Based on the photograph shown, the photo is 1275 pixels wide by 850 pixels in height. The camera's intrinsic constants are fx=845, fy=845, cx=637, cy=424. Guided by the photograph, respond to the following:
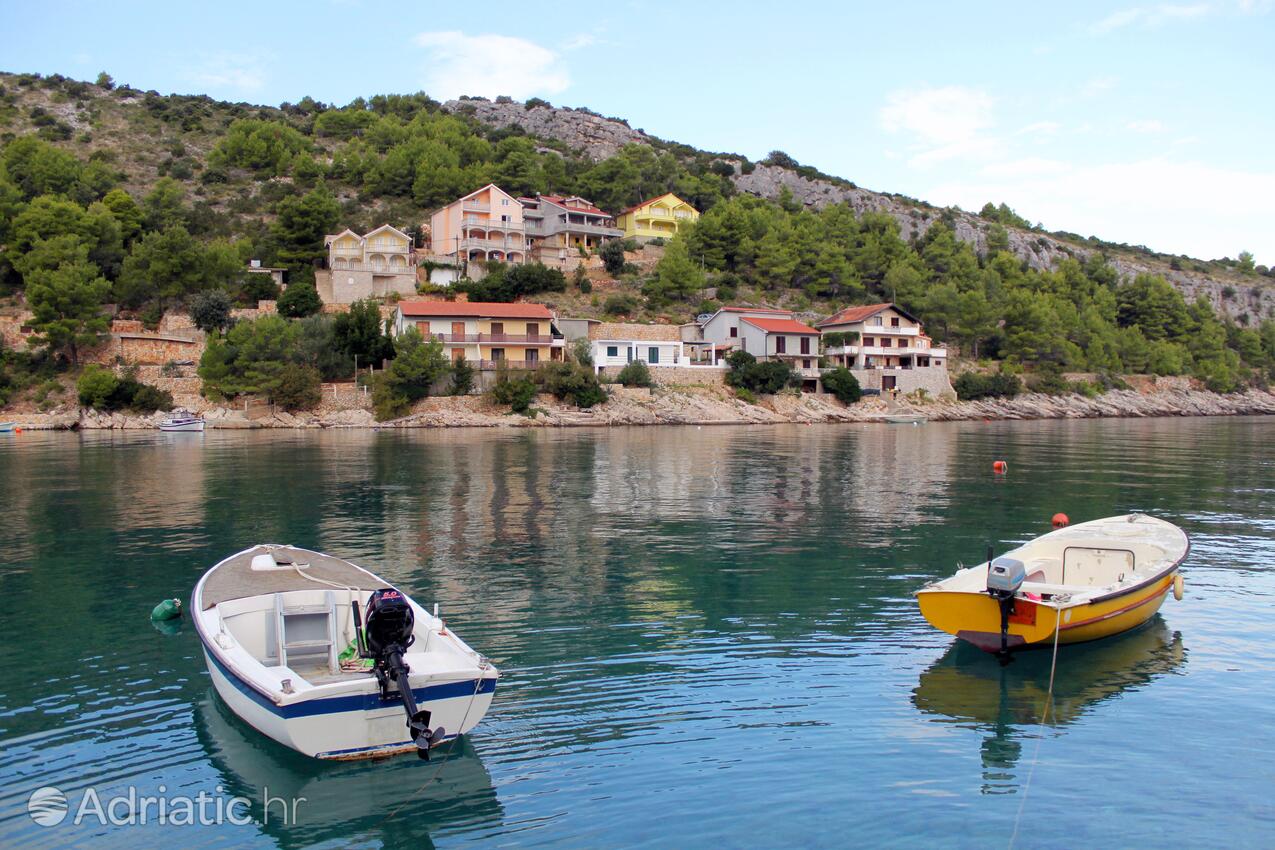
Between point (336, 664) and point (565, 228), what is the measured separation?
83.0 meters

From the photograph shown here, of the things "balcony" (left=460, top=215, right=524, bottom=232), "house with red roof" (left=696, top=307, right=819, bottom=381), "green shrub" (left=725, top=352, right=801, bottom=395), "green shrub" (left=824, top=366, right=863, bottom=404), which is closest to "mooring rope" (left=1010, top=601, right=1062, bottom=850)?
"green shrub" (left=725, top=352, right=801, bottom=395)

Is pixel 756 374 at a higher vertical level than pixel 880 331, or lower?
lower

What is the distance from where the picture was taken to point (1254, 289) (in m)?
134

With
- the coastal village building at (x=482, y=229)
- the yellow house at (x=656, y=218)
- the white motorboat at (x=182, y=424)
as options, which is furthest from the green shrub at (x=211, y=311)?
the yellow house at (x=656, y=218)

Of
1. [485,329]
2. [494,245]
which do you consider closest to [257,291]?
[485,329]

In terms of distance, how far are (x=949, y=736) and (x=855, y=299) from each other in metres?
88.2

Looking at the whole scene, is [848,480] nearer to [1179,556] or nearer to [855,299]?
[1179,556]

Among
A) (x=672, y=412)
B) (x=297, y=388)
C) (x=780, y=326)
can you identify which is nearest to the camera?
(x=297, y=388)

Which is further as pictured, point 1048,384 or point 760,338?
point 1048,384

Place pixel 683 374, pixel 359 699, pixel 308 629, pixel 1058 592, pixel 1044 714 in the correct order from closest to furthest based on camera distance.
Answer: pixel 359 699
pixel 1044 714
pixel 308 629
pixel 1058 592
pixel 683 374

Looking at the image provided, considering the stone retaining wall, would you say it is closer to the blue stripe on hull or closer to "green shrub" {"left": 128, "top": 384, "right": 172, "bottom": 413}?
"green shrub" {"left": 128, "top": 384, "right": 172, "bottom": 413}

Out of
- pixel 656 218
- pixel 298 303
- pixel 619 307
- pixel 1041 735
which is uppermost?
pixel 656 218

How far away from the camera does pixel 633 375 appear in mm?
65812

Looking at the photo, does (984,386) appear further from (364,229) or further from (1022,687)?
(1022,687)
